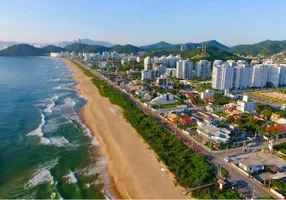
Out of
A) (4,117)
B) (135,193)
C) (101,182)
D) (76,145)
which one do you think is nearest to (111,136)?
(76,145)

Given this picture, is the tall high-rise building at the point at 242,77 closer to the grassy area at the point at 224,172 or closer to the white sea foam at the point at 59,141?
the grassy area at the point at 224,172

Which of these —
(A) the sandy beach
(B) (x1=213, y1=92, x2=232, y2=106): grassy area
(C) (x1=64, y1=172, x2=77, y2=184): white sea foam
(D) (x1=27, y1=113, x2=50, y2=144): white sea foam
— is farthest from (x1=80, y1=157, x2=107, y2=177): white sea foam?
(B) (x1=213, y1=92, x2=232, y2=106): grassy area

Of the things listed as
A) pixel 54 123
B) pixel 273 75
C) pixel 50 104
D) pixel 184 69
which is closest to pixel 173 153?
pixel 54 123

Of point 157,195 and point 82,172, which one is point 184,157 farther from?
point 82,172

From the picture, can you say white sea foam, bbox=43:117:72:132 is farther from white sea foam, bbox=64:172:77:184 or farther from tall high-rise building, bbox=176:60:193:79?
tall high-rise building, bbox=176:60:193:79

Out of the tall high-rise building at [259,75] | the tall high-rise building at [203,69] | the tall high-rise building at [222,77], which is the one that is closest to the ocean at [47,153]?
the tall high-rise building at [222,77]

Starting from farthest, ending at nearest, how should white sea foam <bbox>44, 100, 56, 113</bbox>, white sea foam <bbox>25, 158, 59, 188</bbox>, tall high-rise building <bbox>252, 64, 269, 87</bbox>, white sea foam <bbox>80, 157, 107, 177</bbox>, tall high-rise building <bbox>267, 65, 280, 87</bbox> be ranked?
tall high-rise building <bbox>267, 65, 280, 87</bbox> → tall high-rise building <bbox>252, 64, 269, 87</bbox> → white sea foam <bbox>44, 100, 56, 113</bbox> → white sea foam <bbox>80, 157, 107, 177</bbox> → white sea foam <bbox>25, 158, 59, 188</bbox>
